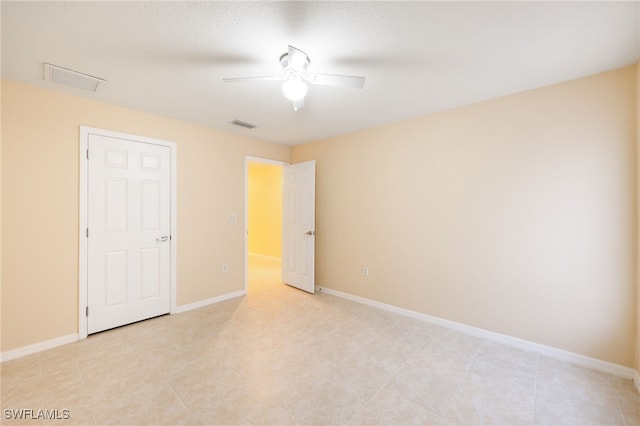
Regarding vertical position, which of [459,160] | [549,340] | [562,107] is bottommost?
[549,340]

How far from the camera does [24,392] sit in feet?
6.19

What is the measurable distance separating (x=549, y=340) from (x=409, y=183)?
203 centimetres

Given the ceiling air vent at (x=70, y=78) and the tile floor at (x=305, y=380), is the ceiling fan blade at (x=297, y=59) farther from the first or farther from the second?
the tile floor at (x=305, y=380)

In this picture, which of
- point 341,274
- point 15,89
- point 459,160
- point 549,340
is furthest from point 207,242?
point 549,340

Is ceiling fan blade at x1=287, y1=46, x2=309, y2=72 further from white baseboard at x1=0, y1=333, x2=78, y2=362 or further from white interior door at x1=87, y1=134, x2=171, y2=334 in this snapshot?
white baseboard at x1=0, y1=333, x2=78, y2=362

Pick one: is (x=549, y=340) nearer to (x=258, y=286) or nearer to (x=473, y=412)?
(x=473, y=412)

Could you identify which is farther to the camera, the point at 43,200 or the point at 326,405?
the point at 43,200

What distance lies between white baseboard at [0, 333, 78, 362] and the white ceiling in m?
2.37

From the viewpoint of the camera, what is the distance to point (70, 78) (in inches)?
88.9

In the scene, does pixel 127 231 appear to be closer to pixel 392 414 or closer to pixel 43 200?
pixel 43 200

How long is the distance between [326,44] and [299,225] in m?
2.94

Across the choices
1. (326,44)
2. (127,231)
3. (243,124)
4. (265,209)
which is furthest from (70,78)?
(265,209)

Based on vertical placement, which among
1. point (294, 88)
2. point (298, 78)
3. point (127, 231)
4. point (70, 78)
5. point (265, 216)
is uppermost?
point (70, 78)

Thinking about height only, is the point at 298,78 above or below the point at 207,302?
above
